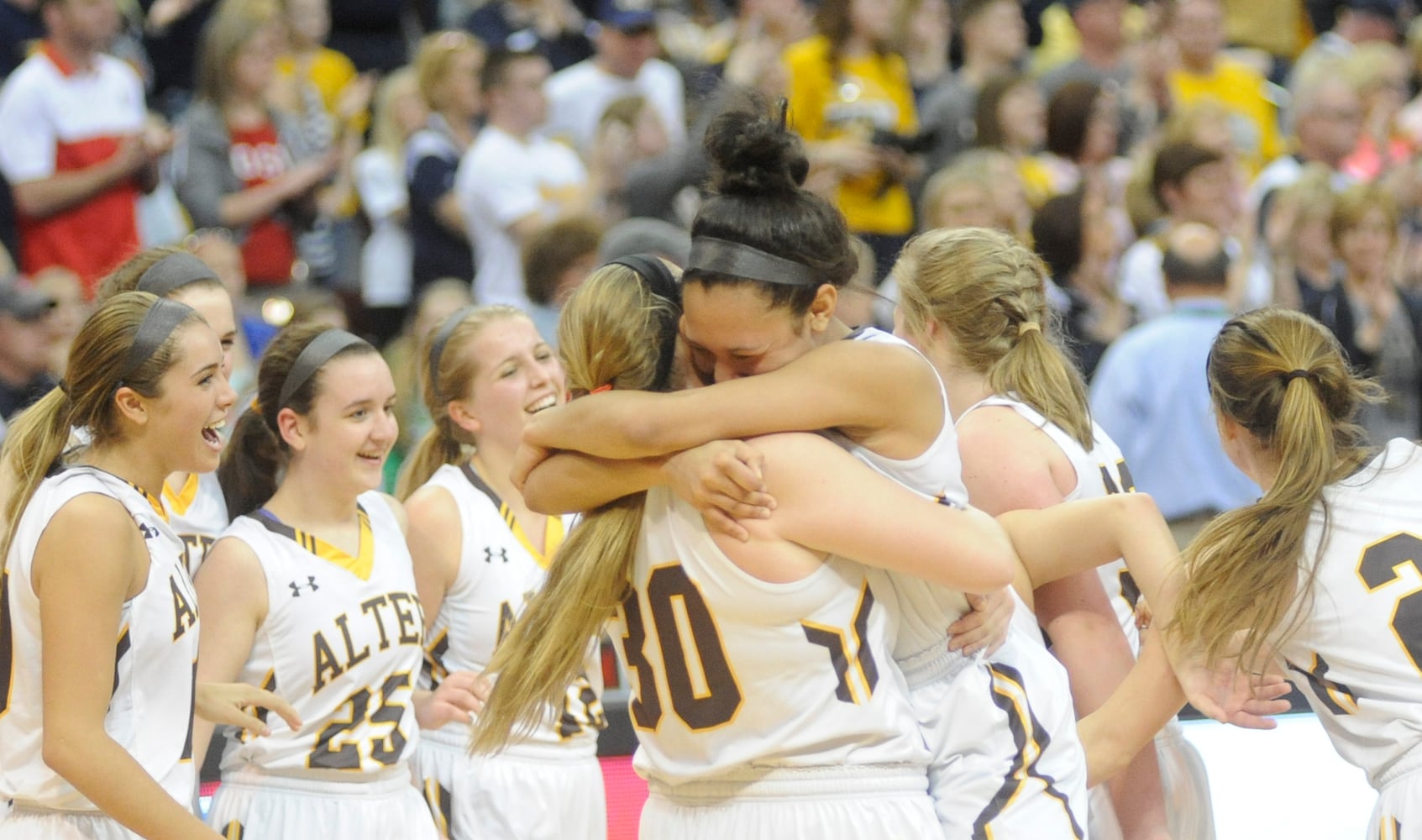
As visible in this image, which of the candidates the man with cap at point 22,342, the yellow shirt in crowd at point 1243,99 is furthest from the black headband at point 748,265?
the yellow shirt in crowd at point 1243,99

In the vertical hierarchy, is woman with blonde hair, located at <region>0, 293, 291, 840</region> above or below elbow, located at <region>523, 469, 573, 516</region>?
below

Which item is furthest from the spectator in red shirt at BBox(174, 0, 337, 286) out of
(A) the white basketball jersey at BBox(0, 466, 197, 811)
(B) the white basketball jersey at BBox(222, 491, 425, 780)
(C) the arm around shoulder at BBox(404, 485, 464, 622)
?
(A) the white basketball jersey at BBox(0, 466, 197, 811)

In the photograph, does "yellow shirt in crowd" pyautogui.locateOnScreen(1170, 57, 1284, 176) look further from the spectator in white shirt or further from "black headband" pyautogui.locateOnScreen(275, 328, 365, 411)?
"black headband" pyautogui.locateOnScreen(275, 328, 365, 411)

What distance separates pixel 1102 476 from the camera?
358 cm

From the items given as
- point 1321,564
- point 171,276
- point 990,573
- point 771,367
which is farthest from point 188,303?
point 1321,564

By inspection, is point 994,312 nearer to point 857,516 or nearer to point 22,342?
point 857,516

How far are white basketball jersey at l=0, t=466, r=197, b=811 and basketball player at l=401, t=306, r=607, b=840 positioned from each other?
0.96 metres

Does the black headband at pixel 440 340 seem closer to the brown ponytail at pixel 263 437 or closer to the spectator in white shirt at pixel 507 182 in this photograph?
the brown ponytail at pixel 263 437

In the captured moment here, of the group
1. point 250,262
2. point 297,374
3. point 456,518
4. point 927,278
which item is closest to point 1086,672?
point 927,278

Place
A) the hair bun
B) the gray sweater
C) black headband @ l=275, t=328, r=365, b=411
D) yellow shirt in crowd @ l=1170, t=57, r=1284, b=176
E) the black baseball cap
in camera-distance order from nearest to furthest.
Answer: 1. the hair bun
2. black headband @ l=275, t=328, r=365, b=411
3. the black baseball cap
4. the gray sweater
5. yellow shirt in crowd @ l=1170, t=57, r=1284, b=176

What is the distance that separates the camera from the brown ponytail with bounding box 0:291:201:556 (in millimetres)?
3244

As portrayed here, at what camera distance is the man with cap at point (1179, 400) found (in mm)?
6801

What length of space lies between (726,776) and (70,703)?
1.15m

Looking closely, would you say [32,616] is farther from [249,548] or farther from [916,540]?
[916,540]
